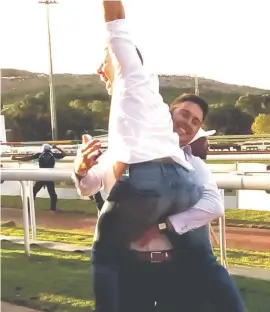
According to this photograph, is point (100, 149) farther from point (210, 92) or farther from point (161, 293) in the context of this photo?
point (210, 92)

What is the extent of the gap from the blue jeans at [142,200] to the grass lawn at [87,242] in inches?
86.9

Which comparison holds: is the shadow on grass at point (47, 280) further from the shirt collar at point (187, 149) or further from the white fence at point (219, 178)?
the shirt collar at point (187, 149)

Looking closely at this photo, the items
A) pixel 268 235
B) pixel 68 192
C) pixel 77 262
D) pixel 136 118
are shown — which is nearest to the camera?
pixel 136 118

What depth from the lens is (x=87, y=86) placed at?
2.50 meters

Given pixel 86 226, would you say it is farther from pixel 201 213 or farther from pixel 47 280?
pixel 201 213

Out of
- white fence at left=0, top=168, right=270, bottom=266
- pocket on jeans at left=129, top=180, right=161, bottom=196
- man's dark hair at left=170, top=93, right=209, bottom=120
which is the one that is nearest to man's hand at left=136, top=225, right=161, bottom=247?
pocket on jeans at left=129, top=180, right=161, bottom=196

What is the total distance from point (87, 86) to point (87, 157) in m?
0.86

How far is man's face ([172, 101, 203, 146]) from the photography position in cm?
190

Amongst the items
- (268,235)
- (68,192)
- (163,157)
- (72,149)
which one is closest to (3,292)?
(72,149)

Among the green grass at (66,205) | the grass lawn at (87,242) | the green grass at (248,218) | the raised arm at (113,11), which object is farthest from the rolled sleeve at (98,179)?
the green grass at (66,205)

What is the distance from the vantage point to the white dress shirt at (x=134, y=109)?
1.66m

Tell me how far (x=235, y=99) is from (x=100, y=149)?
→ 92cm

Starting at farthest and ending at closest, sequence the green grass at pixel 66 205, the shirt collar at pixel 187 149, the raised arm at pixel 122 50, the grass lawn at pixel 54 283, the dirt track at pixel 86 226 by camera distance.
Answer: the green grass at pixel 66 205, the dirt track at pixel 86 226, the grass lawn at pixel 54 283, the shirt collar at pixel 187 149, the raised arm at pixel 122 50

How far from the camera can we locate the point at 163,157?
1705mm
